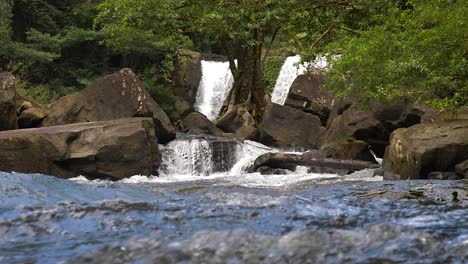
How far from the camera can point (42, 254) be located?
4105 mm

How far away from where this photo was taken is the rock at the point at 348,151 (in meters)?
14.6

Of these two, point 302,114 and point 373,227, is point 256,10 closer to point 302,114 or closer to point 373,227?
point 302,114

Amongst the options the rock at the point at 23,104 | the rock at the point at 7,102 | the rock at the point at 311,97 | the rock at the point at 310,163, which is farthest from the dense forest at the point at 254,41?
the rock at the point at 7,102

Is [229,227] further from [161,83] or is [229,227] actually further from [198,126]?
[161,83]

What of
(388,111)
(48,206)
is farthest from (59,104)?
(48,206)

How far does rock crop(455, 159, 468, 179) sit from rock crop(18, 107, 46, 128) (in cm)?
1236

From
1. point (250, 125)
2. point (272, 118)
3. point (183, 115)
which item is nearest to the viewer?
point (272, 118)

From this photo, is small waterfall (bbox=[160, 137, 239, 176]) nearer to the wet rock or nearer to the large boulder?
the wet rock

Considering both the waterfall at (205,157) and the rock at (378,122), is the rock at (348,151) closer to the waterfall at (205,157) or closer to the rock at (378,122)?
the rock at (378,122)

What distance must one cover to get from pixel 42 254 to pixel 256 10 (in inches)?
585

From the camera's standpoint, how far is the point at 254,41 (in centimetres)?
1908

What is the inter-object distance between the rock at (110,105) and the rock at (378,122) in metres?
5.72

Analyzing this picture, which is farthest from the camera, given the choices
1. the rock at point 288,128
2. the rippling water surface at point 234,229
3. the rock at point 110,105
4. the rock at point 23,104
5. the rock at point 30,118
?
the rock at point 288,128

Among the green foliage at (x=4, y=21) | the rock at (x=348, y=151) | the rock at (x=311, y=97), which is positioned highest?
the green foliage at (x=4, y=21)
